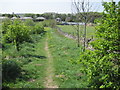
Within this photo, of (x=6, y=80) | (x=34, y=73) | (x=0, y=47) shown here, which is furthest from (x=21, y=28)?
(x=6, y=80)

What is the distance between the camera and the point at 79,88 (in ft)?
34.6

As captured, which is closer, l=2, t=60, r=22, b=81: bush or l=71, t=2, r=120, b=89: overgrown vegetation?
l=71, t=2, r=120, b=89: overgrown vegetation

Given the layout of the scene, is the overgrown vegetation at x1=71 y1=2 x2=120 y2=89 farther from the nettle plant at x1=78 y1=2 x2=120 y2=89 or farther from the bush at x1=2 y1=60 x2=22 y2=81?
the bush at x1=2 y1=60 x2=22 y2=81

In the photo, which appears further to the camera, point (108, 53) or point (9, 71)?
point (9, 71)

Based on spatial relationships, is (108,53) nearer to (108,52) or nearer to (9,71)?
(108,52)

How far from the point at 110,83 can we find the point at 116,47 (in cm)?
163

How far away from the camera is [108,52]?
8625 millimetres

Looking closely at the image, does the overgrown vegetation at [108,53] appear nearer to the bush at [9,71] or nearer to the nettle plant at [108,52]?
the nettle plant at [108,52]

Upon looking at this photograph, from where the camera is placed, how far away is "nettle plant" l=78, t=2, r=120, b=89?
8.18 metres

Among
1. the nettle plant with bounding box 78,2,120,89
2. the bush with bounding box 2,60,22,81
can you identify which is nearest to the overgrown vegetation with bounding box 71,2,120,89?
the nettle plant with bounding box 78,2,120,89

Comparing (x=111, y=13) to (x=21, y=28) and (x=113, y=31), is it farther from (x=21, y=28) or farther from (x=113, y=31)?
(x=21, y=28)

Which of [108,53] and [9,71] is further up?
[108,53]

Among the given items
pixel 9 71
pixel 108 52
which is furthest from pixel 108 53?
pixel 9 71

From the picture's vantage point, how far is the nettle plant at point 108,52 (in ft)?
26.8
